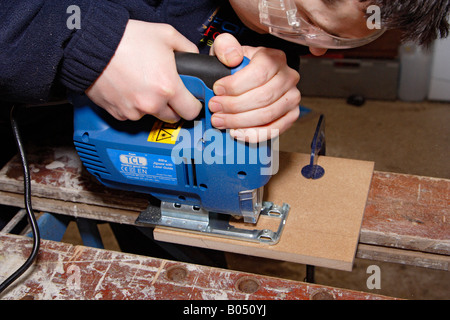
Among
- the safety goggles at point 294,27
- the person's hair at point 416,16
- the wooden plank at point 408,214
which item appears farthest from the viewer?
the wooden plank at point 408,214

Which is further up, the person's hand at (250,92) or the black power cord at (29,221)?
the person's hand at (250,92)

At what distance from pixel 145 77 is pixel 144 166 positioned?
217mm

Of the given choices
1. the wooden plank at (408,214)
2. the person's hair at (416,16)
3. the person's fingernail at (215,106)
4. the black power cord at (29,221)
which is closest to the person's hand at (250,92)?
the person's fingernail at (215,106)

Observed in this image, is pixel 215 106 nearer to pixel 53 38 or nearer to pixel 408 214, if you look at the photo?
pixel 53 38

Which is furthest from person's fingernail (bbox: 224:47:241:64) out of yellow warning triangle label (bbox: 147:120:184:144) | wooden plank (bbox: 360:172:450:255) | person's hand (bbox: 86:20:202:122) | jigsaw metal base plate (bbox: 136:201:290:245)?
wooden plank (bbox: 360:172:450:255)

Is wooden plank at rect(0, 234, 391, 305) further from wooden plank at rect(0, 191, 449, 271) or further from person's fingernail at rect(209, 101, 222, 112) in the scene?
person's fingernail at rect(209, 101, 222, 112)

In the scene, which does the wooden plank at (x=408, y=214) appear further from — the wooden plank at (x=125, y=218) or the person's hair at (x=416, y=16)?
the person's hair at (x=416, y=16)

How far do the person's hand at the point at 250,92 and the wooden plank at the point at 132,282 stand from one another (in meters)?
0.31

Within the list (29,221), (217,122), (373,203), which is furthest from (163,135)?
(373,203)

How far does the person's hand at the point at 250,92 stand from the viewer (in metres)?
0.88

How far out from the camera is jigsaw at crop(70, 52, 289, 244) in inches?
36.4

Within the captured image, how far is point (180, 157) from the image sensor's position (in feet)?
3.22
